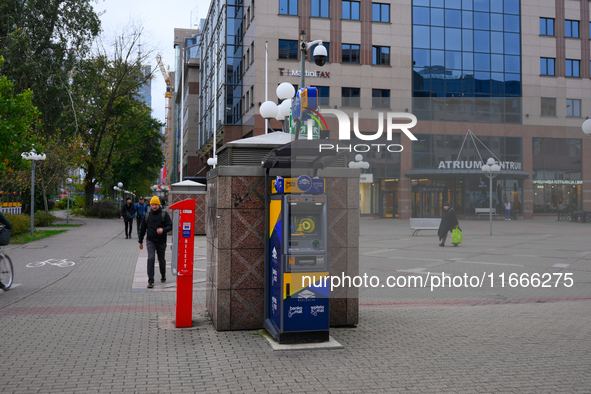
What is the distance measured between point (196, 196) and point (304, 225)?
19.3 metres

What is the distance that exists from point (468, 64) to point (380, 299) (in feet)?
76.5

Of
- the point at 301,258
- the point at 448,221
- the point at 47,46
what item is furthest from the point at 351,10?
the point at 301,258

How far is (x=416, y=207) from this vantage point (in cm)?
2556

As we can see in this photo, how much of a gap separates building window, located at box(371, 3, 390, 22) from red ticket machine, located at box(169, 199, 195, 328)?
36.9 meters

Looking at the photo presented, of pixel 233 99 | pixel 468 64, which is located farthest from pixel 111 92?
pixel 468 64

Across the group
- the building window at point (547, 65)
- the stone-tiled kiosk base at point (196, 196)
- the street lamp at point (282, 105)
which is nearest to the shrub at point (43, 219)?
the stone-tiled kiosk base at point (196, 196)

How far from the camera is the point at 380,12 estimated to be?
40.3m

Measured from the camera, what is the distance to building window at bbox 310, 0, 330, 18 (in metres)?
39.2

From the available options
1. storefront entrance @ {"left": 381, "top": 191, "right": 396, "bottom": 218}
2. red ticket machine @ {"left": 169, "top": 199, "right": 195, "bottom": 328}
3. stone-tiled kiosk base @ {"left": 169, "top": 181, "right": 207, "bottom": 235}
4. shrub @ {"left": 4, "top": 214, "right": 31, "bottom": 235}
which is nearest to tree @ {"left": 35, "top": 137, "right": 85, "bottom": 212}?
shrub @ {"left": 4, "top": 214, "right": 31, "bottom": 235}

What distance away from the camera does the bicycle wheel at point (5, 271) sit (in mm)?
9578

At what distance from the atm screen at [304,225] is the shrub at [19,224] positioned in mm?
19036

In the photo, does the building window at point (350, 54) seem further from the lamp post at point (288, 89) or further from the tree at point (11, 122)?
the tree at point (11, 122)

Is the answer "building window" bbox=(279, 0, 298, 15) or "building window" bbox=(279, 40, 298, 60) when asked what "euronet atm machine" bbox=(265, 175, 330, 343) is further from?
"building window" bbox=(279, 0, 298, 15)

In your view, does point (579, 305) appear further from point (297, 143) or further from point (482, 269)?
point (297, 143)
